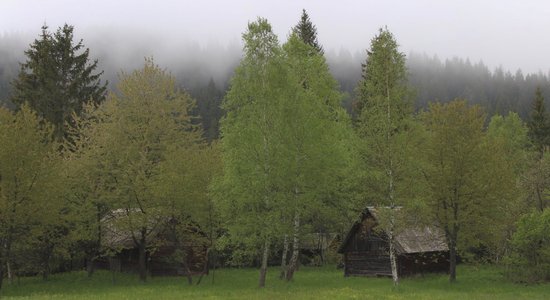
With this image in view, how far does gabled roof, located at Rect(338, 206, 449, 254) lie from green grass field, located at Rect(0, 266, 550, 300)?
7.40 feet

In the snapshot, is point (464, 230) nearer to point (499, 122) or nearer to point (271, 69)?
point (271, 69)

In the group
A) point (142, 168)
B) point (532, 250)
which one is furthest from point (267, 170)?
point (532, 250)

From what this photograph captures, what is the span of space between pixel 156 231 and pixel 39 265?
10452 mm

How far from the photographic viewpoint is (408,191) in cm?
3250

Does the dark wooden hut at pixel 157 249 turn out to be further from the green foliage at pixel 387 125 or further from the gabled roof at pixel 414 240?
the green foliage at pixel 387 125

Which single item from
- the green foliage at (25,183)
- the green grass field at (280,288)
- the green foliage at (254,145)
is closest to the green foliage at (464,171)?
the green grass field at (280,288)

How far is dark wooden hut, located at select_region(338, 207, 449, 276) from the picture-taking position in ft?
131

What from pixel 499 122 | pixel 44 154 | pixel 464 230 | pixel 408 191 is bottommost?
pixel 464 230

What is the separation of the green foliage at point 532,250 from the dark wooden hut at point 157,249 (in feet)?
71.2

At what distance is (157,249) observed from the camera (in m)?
39.2

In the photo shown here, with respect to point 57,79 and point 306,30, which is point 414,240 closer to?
point 306,30

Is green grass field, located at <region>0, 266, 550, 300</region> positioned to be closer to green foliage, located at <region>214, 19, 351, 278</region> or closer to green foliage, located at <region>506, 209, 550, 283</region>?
green foliage, located at <region>506, 209, 550, 283</region>

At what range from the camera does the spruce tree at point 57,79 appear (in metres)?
54.7

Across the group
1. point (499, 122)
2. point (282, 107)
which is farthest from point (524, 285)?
point (499, 122)
